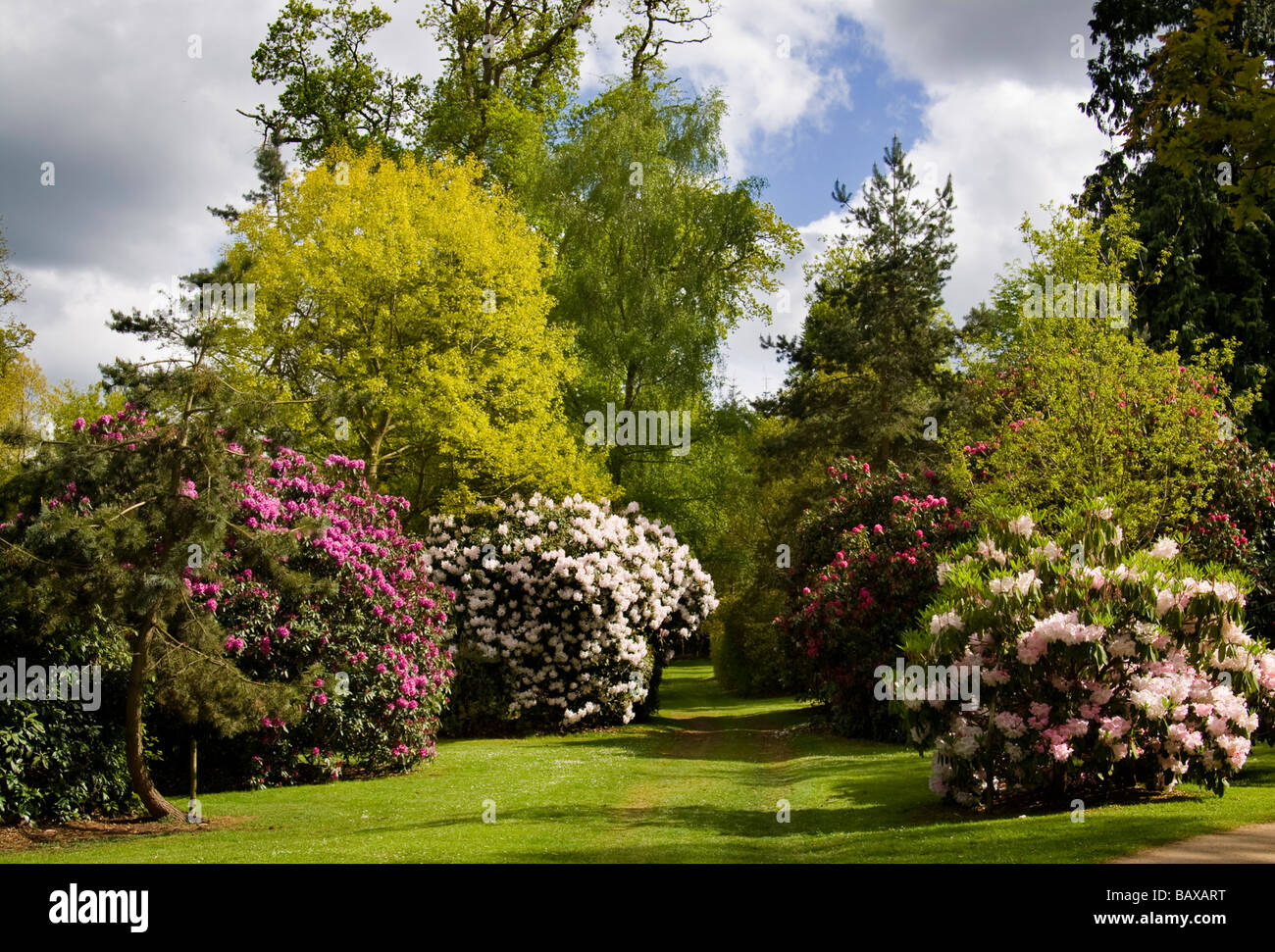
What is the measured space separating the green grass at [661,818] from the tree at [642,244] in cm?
1530

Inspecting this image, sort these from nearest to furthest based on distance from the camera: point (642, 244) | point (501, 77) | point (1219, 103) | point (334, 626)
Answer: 1. point (1219, 103)
2. point (334, 626)
3. point (642, 244)
4. point (501, 77)

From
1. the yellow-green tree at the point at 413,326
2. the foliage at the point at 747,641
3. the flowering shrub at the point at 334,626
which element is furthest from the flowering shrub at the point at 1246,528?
the yellow-green tree at the point at 413,326

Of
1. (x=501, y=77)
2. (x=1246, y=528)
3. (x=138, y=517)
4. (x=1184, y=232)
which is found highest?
(x=501, y=77)

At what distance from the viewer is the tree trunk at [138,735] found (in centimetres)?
1218

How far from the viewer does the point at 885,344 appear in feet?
104

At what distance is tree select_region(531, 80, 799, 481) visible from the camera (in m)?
32.7

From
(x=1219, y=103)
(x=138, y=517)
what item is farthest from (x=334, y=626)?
(x=1219, y=103)

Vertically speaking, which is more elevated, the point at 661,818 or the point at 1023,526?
the point at 1023,526

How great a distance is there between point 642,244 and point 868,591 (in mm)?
16319

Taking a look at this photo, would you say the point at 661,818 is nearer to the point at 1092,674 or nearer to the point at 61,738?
the point at 1092,674

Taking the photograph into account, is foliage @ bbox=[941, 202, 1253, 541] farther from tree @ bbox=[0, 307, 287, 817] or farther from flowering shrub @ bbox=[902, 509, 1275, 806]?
tree @ bbox=[0, 307, 287, 817]

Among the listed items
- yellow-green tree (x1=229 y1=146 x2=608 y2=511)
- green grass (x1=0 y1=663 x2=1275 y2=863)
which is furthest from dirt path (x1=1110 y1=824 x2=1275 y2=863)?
yellow-green tree (x1=229 y1=146 x2=608 y2=511)
